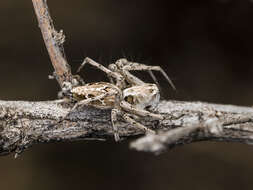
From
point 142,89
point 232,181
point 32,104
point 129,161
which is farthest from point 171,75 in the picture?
point 32,104

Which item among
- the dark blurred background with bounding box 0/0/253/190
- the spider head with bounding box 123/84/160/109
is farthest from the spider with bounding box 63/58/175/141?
the dark blurred background with bounding box 0/0/253/190

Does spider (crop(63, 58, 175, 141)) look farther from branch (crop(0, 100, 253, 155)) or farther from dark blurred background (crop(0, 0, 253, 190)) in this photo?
dark blurred background (crop(0, 0, 253, 190))

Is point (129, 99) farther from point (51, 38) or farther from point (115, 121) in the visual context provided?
point (51, 38)

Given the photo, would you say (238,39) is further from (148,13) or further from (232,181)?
(232,181)

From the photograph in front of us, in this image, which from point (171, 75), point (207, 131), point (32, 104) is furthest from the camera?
point (171, 75)

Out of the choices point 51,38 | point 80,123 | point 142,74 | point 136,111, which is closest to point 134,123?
point 136,111
